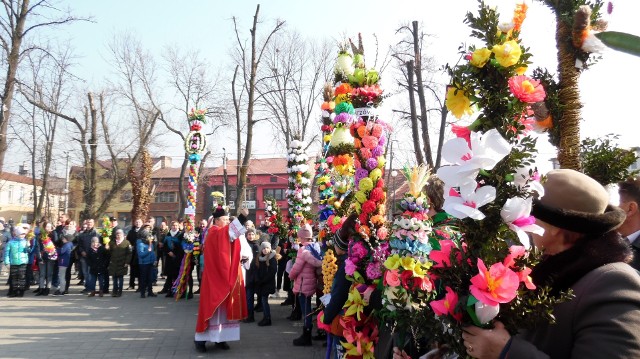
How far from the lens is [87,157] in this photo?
26.7 metres

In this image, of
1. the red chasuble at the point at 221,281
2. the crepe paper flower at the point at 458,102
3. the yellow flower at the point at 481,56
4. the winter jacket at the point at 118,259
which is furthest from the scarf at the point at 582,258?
the winter jacket at the point at 118,259

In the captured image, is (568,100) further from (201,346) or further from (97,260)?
(97,260)

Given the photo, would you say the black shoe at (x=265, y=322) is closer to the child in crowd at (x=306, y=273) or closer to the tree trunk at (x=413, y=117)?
the child in crowd at (x=306, y=273)

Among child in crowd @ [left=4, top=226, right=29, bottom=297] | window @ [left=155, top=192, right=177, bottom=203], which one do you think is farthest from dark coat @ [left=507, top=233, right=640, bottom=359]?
window @ [left=155, top=192, right=177, bottom=203]

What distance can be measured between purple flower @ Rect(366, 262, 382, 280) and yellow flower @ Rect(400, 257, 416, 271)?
0.86 meters

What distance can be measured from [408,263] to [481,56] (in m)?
1.90

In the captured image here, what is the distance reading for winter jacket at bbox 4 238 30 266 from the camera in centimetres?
1223

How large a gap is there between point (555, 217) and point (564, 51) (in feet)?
5.97

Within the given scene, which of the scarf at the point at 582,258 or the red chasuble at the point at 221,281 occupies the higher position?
the scarf at the point at 582,258

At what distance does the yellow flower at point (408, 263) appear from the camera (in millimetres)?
3590

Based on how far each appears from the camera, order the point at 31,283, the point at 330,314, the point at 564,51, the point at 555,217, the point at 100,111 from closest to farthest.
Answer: the point at 555,217 → the point at 564,51 → the point at 330,314 → the point at 31,283 → the point at 100,111

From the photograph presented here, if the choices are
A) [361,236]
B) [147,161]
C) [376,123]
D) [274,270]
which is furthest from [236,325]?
[147,161]

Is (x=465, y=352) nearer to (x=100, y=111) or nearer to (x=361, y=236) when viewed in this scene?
(x=361, y=236)

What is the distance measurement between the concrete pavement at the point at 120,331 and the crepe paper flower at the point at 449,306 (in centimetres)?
530
